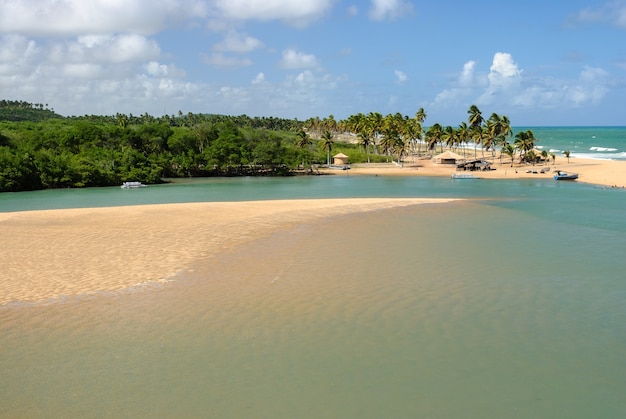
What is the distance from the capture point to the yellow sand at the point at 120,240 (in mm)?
17500

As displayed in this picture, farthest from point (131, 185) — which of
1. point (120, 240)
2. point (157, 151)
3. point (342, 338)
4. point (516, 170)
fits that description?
point (342, 338)

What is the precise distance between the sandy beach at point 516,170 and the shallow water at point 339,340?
44371mm

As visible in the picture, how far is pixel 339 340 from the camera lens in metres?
12.6

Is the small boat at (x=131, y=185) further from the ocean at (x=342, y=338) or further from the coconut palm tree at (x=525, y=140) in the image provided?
the coconut palm tree at (x=525, y=140)

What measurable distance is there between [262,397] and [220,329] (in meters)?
3.58

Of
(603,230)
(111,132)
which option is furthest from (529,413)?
(111,132)

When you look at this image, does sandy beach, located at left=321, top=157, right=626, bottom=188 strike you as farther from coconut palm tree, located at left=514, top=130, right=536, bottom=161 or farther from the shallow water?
the shallow water

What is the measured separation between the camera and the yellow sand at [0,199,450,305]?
57.4ft

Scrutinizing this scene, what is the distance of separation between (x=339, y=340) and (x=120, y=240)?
14489 millimetres

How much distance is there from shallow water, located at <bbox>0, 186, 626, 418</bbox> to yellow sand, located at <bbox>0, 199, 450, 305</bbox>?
156cm

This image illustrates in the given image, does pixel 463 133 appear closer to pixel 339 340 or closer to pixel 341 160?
pixel 341 160

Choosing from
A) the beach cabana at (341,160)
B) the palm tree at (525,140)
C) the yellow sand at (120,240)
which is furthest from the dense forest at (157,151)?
the yellow sand at (120,240)

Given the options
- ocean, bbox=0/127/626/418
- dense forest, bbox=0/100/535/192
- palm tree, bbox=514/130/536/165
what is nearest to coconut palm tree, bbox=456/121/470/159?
dense forest, bbox=0/100/535/192

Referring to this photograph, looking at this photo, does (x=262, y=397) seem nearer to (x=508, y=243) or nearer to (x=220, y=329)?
(x=220, y=329)
